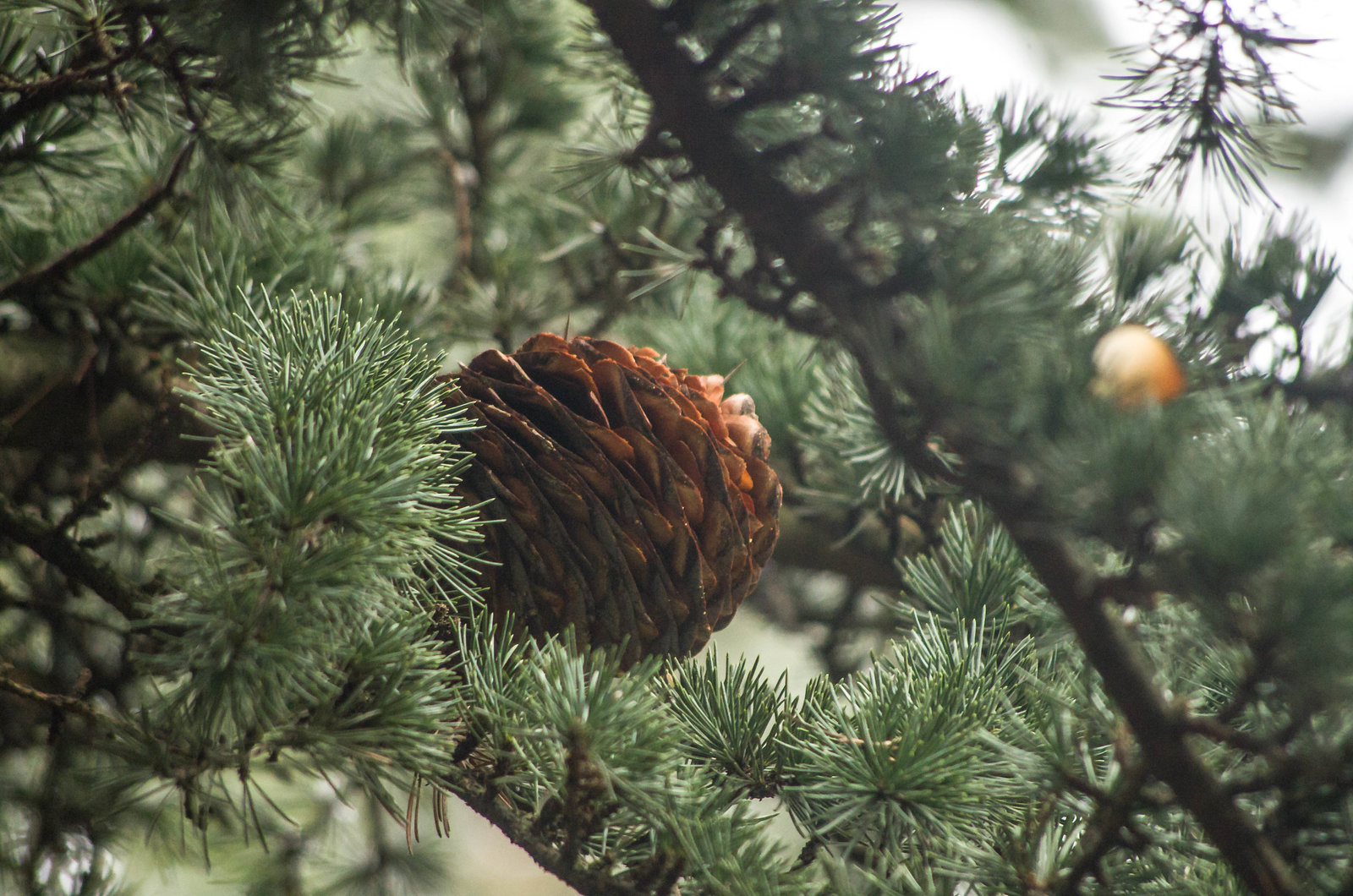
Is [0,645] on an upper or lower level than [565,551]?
lower

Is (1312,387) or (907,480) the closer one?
(1312,387)

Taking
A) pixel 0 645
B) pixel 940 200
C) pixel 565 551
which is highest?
pixel 940 200

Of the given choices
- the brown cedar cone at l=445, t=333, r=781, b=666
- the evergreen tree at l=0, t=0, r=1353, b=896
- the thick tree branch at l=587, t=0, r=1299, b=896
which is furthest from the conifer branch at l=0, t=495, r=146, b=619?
the thick tree branch at l=587, t=0, r=1299, b=896

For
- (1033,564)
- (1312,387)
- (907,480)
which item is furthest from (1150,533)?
(907,480)

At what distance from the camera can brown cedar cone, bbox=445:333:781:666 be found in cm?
28

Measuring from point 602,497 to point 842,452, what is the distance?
117mm

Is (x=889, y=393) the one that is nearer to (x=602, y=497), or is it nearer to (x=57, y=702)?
(x=602, y=497)

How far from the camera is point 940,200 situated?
0.79 ft

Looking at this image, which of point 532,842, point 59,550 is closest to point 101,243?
point 59,550

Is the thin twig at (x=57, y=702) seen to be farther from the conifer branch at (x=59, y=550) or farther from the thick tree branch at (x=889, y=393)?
the thick tree branch at (x=889, y=393)

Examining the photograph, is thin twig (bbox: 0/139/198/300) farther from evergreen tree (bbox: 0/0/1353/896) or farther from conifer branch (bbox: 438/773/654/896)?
conifer branch (bbox: 438/773/654/896)

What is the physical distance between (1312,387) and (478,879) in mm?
1218

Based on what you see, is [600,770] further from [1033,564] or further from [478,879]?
[478,879]

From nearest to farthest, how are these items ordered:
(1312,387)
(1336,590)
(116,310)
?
(1336,590) → (1312,387) → (116,310)
